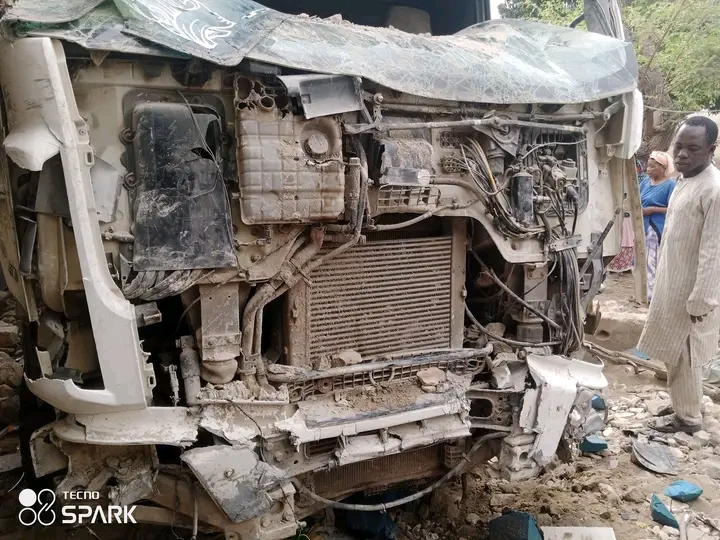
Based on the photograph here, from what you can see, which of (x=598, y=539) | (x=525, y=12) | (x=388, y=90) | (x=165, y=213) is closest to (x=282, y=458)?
(x=165, y=213)

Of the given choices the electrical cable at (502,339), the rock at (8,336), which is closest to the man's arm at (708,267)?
the electrical cable at (502,339)

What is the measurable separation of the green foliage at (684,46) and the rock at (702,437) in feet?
23.9

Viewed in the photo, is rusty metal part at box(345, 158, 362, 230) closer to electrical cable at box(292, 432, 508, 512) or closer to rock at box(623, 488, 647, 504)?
electrical cable at box(292, 432, 508, 512)

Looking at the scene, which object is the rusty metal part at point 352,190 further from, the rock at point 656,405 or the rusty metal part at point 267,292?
the rock at point 656,405

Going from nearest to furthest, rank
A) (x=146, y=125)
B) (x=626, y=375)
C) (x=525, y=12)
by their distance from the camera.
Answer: (x=146, y=125) < (x=626, y=375) < (x=525, y=12)

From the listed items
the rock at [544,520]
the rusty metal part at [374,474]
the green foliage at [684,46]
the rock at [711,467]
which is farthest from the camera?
the green foliage at [684,46]

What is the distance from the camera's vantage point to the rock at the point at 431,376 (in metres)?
2.70

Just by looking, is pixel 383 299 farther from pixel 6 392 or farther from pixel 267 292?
pixel 6 392

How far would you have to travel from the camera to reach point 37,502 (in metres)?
2.80

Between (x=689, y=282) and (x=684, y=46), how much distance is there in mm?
7501

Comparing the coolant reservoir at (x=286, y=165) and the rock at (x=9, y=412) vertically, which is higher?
the coolant reservoir at (x=286, y=165)

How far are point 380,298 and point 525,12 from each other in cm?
1141

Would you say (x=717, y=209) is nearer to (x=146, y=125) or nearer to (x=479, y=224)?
(x=479, y=224)

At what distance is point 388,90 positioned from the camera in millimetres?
2410
